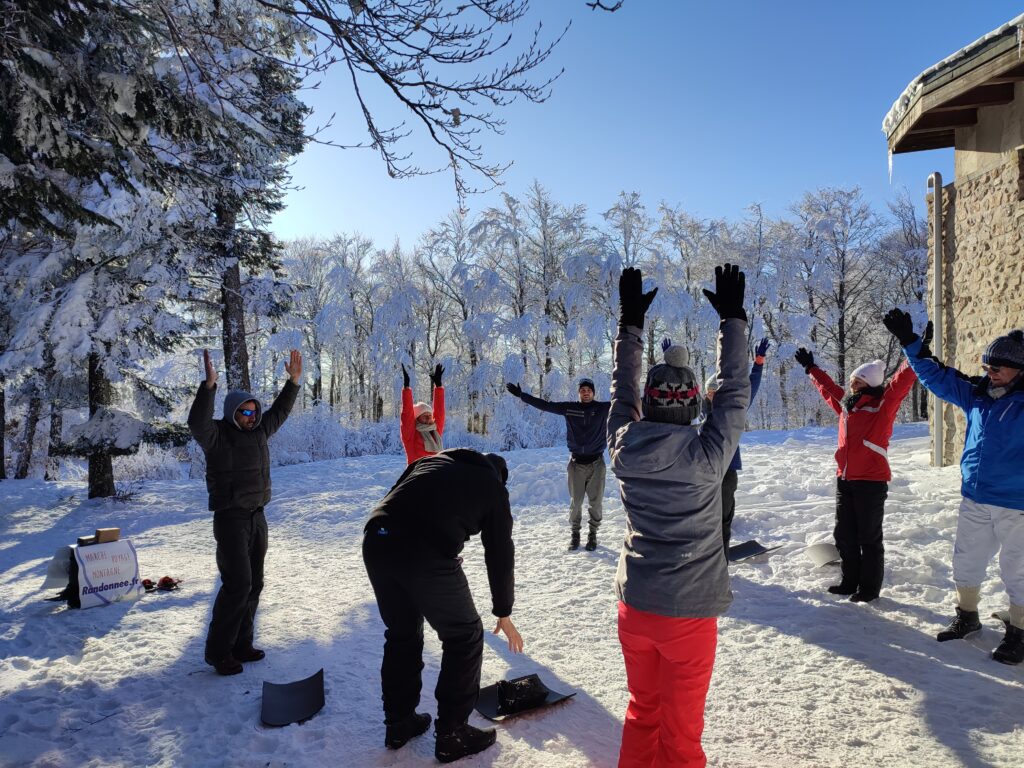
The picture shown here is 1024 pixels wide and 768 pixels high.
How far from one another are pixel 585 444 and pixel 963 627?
384 centimetres

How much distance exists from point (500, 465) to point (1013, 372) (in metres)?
3.41

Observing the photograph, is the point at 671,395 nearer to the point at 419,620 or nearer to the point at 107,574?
the point at 419,620

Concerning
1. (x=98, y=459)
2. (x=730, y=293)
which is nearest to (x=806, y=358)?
(x=730, y=293)

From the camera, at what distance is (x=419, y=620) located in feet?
9.84

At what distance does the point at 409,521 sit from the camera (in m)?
2.79

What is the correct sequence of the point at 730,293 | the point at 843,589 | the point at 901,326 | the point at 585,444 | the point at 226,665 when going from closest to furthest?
the point at 730,293, the point at 226,665, the point at 901,326, the point at 843,589, the point at 585,444

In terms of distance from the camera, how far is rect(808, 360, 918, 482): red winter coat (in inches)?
188

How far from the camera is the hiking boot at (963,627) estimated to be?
163 inches

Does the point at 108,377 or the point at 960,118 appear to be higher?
the point at 960,118

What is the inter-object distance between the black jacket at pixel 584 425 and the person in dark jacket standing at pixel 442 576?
4036 millimetres

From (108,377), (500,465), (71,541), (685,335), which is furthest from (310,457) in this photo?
(500,465)

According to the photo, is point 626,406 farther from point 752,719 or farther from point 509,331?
point 509,331

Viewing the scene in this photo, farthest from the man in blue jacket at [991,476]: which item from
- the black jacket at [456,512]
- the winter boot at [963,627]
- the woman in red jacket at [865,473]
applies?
the black jacket at [456,512]

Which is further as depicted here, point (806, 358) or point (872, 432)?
point (806, 358)
